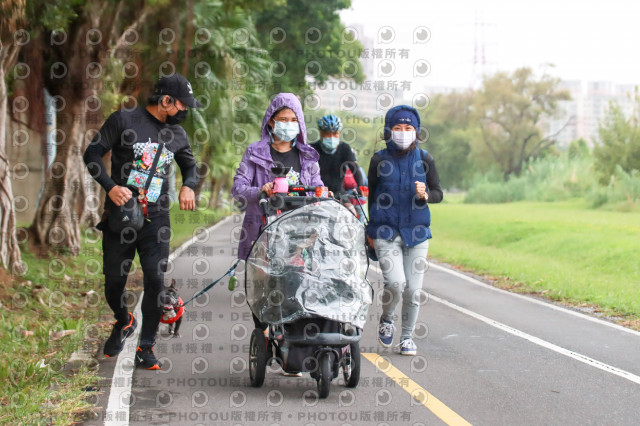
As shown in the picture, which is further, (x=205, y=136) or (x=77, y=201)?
(x=205, y=136)

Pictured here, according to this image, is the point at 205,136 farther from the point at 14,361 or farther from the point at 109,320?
the point at 14,361

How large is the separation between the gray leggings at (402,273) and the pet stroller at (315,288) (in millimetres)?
1709

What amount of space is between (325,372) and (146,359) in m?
1.82

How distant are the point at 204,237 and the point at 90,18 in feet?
37.8

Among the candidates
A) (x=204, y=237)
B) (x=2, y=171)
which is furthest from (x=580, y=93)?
(x=2, y=171)

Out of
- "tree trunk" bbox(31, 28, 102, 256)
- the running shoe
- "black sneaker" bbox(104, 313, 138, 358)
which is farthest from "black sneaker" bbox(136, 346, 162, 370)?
"tree trunk" bbox(31, 28, 102, 256)

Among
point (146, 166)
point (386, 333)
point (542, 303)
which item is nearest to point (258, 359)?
point (146, 166)

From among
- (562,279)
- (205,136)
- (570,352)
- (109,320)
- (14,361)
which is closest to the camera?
(14,361)

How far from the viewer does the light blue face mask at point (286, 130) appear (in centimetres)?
708

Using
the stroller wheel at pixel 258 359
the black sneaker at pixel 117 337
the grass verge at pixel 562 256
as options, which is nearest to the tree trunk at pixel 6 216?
the black sneaker at pixel 117 337

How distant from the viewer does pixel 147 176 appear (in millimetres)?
7129

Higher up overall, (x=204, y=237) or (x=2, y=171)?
(x=2, y=171)

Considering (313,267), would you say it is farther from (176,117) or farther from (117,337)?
(117,337)

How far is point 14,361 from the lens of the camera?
306 inches
